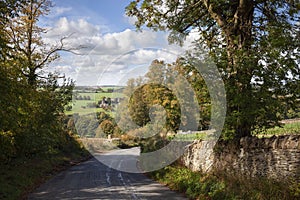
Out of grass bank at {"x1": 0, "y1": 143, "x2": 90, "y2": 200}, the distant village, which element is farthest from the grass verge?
the distant village

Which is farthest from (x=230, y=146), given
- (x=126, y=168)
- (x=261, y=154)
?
(x=126, y=168)

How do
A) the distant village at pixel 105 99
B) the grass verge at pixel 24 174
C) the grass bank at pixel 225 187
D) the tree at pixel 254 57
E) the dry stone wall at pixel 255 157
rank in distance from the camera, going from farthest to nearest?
the distant village at pixel 105 99 → the grass verge at pixel 24 174 → the tree at pixel 254 57 → the dry stone wall at pixel 255 157 → the grass bank at pixel 225 187

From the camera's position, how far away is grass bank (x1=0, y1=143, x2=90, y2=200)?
12788 mm

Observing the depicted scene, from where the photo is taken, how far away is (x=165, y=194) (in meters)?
12.2

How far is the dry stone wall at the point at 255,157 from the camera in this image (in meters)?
8.69

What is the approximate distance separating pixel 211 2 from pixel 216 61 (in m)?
3.46

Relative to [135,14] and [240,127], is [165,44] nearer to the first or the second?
[135,14]

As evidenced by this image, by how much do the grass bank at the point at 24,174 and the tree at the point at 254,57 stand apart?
8.67 metres

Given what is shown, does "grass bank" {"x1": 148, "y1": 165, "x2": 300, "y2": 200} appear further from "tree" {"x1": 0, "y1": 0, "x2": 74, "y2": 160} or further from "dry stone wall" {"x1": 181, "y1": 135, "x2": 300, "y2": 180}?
"tree" {"x1": 0, "y1": 0, "x2": 74, "y2": 160}

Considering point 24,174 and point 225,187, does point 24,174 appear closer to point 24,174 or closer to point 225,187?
point 24,174

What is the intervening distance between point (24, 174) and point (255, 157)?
12011mm

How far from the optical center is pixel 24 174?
55.4 feet

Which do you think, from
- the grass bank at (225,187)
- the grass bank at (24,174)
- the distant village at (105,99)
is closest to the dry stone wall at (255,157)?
the grass bank at (225,187)

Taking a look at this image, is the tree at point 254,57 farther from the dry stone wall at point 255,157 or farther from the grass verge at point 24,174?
the grass verge at point 24,174
